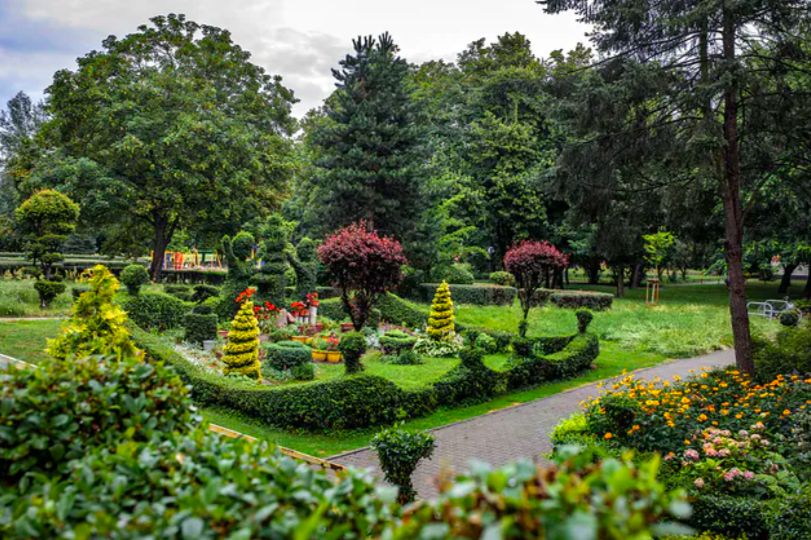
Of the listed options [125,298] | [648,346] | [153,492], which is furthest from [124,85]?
[153,492]

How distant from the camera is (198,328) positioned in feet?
40.4

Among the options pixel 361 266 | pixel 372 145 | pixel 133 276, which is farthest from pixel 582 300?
pixel 133 276

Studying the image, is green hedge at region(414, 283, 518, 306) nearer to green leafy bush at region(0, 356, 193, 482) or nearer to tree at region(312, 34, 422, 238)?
tree at region(312, 34, 422, 238)

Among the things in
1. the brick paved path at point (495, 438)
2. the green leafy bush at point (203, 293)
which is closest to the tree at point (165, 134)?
the green leafy bush at point (203, 293)

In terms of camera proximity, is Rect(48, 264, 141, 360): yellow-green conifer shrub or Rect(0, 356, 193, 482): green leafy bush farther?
Rect(48, 264, 141, 360): yellow-green conifer shrub

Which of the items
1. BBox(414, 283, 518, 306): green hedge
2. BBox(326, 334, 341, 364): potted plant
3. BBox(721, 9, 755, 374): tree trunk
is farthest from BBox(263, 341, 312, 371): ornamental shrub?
BBox(414, 283, 518, 306): green hedge

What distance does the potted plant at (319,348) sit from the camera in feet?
43.6

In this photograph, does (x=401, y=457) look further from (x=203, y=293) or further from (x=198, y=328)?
(x=203, y=293)

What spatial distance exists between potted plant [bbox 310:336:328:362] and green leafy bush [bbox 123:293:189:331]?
135 inches

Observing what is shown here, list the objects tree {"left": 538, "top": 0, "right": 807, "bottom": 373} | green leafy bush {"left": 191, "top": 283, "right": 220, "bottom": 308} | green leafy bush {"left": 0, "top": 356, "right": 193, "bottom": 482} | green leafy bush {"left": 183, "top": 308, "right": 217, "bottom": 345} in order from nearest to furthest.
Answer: green leafy bush {"left": 0, "top": 356, "right": 193, "bottom": 482}, tree {"left": 538, "top": 0, "right": 807, "bottom": 373}, green leafy bush {"left": 183, "top": 308, "right": 217, "bottom": 345}, green leafy bush {"left": 191, "top": 283, "right": 220, "bottom": 308}

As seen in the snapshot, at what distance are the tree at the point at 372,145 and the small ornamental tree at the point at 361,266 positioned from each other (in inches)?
456

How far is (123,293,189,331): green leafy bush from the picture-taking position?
12898 millimetres

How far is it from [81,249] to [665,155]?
50.4 metres

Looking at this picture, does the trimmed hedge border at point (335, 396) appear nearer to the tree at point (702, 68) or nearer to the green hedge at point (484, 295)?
the tree at point (702, 68)
